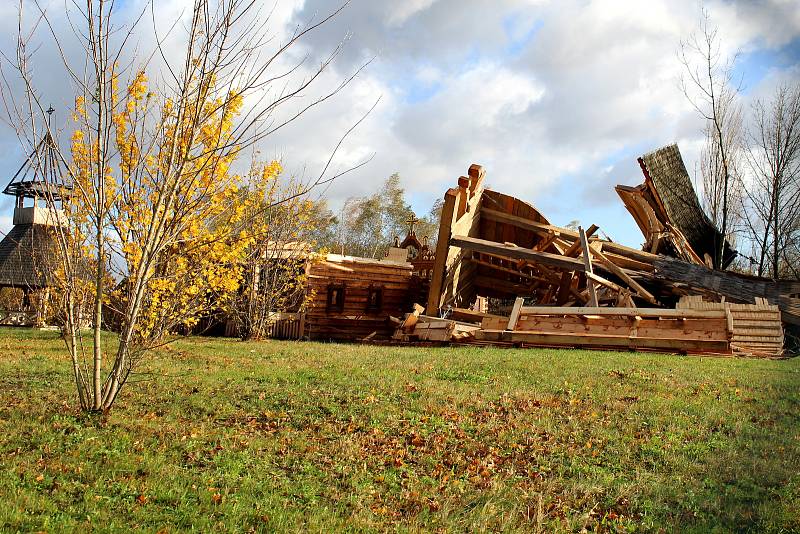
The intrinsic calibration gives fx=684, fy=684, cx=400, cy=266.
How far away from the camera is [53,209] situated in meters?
7.84

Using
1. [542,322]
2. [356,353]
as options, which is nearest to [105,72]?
[356,353]

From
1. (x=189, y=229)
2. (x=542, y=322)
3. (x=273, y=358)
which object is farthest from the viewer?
(x=542, y=322)

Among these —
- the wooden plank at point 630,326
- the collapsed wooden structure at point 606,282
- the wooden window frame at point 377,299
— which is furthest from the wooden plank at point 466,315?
the wooden window frame at point 377,299

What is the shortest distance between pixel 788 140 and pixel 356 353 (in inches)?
931

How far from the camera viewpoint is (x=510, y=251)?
782 inches

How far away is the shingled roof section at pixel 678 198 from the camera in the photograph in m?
24.7

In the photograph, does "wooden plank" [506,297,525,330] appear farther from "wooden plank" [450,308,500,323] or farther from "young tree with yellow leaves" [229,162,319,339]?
"young tree with yellow leaves" [229,162,319,339]

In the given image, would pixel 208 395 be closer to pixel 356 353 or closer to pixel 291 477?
pixel 291 477

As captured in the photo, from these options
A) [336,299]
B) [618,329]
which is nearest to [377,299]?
[336,299]

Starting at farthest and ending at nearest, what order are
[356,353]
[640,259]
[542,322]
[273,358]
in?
[640,259] → [542,322] → [356,353] → [273,358]

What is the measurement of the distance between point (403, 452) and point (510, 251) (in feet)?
43.8

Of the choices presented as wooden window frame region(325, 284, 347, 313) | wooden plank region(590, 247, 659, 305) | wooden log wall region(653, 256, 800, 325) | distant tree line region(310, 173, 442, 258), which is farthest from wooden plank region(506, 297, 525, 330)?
distant tree line region(310, 173, 442, 258)

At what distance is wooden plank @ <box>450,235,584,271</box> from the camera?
63.8 ft

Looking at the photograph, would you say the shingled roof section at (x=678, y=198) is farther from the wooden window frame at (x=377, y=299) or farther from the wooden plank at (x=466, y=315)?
the wooden window frame at (x=377, y=299)
